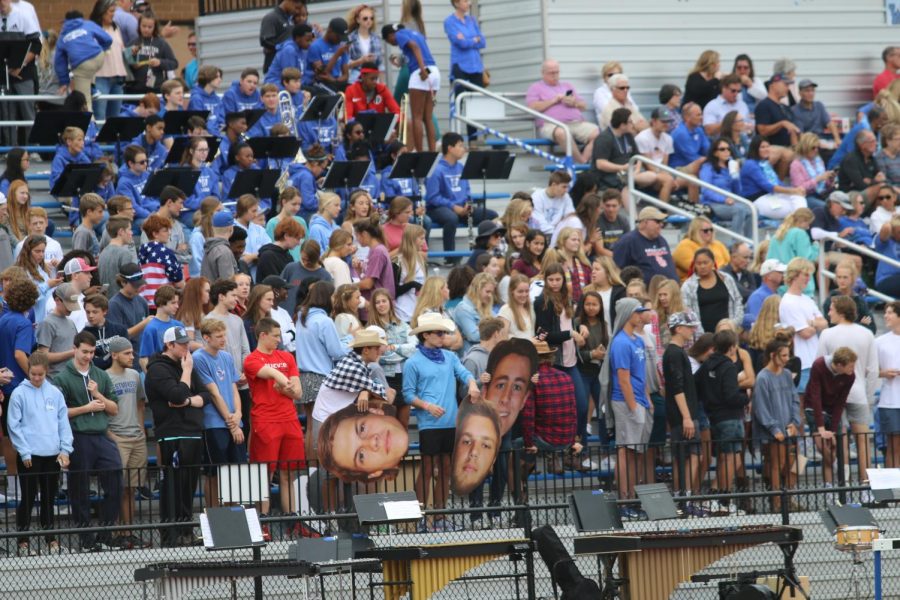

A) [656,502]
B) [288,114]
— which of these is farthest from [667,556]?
[288,114]

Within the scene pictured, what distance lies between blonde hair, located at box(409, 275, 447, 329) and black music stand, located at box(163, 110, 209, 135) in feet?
15.8

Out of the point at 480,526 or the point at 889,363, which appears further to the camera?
the point at 889,363

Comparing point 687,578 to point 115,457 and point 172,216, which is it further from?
point 172,216

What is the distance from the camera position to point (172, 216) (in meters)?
16.7

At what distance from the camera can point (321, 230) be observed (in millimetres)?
17344

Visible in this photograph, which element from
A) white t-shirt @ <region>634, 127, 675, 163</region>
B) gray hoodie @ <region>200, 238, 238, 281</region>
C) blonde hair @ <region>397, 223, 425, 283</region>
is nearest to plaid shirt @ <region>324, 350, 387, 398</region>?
gray hoodie @ <region>200, 238, 238, 281</region>

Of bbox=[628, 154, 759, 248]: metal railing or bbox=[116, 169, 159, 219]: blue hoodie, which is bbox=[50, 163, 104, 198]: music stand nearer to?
bbox=[116, 169, 159, 219]: blue hoodie

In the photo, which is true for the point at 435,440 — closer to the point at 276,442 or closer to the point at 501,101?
the point at 276,442

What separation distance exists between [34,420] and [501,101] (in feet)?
33.0

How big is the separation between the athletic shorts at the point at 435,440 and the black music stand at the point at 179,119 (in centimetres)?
615

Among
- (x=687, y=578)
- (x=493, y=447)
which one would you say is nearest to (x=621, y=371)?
(x=493, y=447)

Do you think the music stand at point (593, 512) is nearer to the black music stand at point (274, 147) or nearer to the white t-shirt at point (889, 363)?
the white t-shirt at point (889, 363)

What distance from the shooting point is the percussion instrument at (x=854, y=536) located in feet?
42.0

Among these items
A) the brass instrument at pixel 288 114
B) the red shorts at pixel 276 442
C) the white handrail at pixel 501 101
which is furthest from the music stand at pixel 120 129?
the red shorts at pixel 276 442
